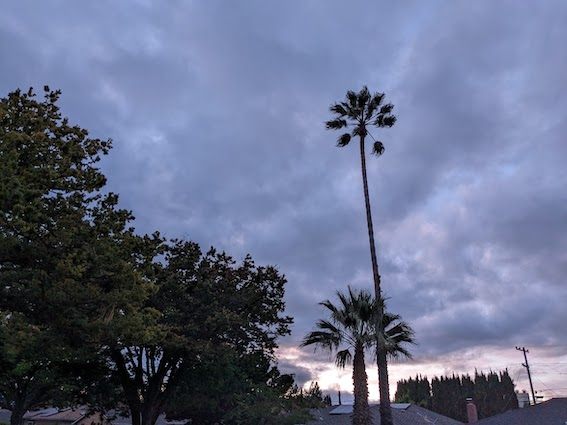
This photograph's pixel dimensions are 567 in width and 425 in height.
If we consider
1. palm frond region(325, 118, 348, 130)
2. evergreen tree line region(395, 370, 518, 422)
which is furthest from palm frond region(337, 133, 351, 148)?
evergreen tree line region(395, 370, 518, 422)

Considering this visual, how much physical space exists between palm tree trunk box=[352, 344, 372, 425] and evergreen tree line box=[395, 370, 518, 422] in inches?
3615

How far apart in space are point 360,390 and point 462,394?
10385cm

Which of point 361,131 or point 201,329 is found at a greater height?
point 361,131

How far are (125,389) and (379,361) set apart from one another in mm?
17183

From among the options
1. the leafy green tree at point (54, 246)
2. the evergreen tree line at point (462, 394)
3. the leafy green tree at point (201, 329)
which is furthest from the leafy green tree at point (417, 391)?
the leafy green tree at point (54, 246)

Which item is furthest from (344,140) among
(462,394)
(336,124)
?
(462,394)

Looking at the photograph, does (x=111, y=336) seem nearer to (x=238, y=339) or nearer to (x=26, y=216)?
(x=26, y=216)

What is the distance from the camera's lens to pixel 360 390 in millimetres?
24641

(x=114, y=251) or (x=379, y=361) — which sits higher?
(x=114, y=251)

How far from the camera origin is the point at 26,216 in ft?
52.8

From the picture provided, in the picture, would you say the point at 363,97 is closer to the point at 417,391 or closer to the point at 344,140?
the point at 344,140

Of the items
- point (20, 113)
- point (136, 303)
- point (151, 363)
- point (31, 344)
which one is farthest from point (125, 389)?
point (20, 113)

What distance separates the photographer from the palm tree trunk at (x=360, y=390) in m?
24.3

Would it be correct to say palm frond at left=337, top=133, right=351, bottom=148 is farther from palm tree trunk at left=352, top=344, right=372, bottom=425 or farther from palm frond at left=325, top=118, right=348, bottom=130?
palm tree trunk at left=352, top=344, right=372, bottom=425
